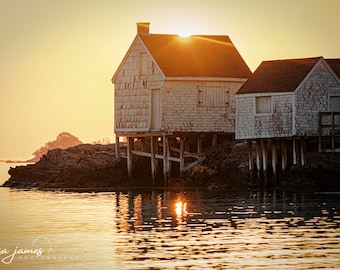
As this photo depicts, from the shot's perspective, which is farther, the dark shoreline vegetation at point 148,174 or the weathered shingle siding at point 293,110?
the weathered shingle siding at point 293,110

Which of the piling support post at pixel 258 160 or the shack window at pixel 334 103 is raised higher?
the shack window at pixel 334 103

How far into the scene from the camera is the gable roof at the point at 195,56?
211 feet

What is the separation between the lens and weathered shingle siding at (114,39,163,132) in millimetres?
64688

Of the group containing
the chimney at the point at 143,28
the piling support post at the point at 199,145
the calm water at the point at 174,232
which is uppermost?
the chimney at the point at 143,28

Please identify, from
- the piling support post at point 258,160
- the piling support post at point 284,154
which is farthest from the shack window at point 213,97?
the piling support post at point 284,154

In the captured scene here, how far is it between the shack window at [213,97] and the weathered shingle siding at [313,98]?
7119mm

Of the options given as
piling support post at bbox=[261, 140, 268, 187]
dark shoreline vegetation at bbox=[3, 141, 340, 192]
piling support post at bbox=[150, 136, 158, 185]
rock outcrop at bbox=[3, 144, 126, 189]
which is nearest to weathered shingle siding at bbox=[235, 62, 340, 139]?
piling support post at bbox=[261, 140, 268, 187]

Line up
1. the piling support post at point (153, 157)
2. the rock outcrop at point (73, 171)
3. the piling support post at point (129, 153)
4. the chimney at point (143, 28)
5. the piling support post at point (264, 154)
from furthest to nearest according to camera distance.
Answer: the piling support post at point (129, 153), the chimney at point (143, 28), the rock outcrop at point (73, 171), the piling support post at point (153, 157), the piling support post at point (264, 154)

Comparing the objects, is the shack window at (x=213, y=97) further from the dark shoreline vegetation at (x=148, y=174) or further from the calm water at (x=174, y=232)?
the calm water at (x=174, y=232)

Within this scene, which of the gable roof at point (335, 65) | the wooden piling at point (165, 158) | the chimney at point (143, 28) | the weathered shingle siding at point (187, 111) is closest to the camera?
the gable roof at point (335, 65)

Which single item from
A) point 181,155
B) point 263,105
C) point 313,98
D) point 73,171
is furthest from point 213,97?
point 73,171

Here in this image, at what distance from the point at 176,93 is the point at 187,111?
3.58 ft

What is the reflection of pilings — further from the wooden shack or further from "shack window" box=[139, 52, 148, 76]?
"shack window" box=[139, 52, 148, 76]

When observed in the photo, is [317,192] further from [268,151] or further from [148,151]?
[148,151]
